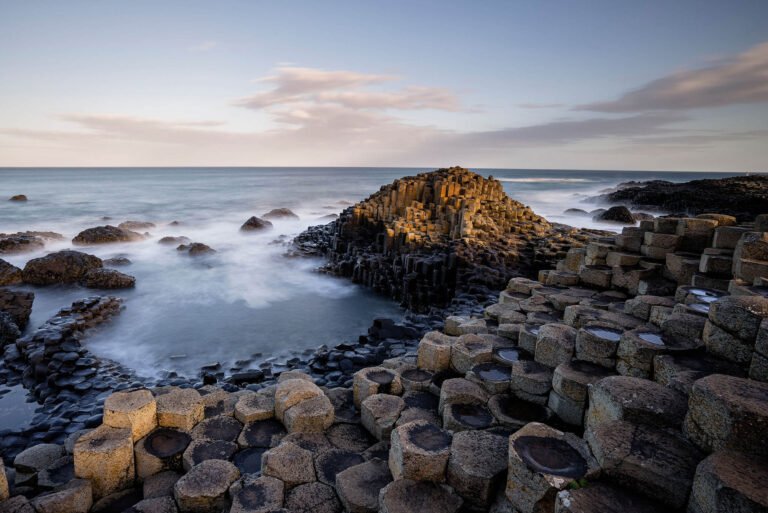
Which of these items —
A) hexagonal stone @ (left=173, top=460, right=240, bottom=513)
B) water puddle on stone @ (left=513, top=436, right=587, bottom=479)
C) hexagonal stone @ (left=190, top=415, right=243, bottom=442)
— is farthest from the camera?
hexagonal stone @ (left=190, top=415, right=243, bottom=442)

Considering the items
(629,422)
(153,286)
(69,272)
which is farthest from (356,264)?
(629,422)

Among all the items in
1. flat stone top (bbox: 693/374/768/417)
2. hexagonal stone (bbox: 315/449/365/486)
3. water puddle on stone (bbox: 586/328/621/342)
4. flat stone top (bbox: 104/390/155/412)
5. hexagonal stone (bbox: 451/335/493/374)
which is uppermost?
flat stone top (bbox: 693/374/768/417)

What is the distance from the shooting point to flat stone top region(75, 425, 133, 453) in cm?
391

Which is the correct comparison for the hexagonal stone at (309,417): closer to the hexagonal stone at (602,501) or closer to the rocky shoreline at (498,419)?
the rocky shoreline at (498,419)

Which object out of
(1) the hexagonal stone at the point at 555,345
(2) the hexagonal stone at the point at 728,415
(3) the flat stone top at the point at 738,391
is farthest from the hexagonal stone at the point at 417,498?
(1) the hexagonal stone at the point at 555,345

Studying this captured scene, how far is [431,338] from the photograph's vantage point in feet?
19.3

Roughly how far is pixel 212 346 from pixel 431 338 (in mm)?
6076

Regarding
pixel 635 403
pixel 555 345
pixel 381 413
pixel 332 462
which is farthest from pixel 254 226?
pixel 635 403

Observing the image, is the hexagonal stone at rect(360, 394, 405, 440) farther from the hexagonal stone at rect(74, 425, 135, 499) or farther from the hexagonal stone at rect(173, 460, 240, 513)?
the hexagonal stone at rect(74, 425, 135, 499)

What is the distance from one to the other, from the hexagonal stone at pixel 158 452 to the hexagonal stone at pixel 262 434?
605mm

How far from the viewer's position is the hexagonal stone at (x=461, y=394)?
4473 millimetres

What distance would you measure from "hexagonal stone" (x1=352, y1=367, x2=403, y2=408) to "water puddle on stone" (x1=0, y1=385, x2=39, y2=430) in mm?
5289

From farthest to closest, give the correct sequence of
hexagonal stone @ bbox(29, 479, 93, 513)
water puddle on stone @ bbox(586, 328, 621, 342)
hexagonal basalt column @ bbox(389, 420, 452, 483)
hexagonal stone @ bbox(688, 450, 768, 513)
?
water puddle on stone @ bbox(586, 328, 621, 342) → hexagonal stone @ bbox(29, 479, 93, 513) → hexagonal basalt column @ bbox(389, 420, 452, 483) → hexagonal stone @ bbox(688, 450, 768, 513)

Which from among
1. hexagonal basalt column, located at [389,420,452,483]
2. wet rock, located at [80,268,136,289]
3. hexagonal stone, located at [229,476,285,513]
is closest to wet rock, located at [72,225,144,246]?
wet rock, located at [80,268,136,289]
